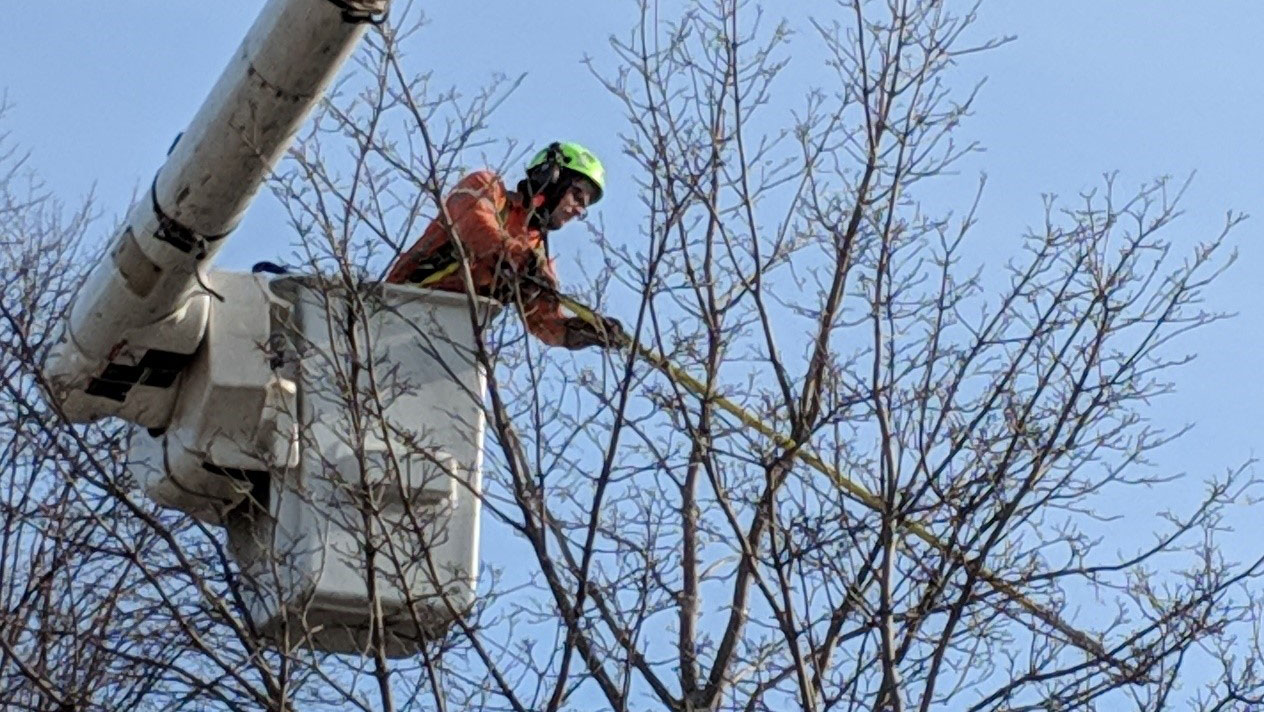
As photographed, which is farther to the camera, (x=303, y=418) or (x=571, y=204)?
(x=571, y=204)

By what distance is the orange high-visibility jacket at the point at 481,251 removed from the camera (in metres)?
6.51

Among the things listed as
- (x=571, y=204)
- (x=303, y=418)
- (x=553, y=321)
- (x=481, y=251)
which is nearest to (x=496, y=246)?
(x=481, y=251)

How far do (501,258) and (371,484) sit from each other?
86 cm

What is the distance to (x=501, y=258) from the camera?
6.39 metres

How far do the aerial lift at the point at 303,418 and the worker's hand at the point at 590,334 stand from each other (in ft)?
1.89

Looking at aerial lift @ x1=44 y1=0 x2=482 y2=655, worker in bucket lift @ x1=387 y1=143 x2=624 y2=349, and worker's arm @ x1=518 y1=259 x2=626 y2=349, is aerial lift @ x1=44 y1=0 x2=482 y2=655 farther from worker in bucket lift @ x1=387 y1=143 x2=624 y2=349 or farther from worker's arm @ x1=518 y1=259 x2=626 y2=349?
worker's arm @ x1=518 y1=259 x2=626 y2=349

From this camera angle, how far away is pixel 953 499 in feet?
21.5

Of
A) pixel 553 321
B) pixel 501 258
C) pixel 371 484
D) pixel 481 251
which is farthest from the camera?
pixel 553 321

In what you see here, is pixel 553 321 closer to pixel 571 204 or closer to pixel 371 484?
pixel 571 204

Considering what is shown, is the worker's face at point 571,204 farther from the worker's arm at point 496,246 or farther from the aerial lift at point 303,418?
the aerial lift at point 303,418

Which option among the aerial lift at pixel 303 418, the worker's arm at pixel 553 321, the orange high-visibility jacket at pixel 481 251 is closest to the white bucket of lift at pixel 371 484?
the aerial lift at pixel 303 418

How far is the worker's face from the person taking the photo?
24.5 ft

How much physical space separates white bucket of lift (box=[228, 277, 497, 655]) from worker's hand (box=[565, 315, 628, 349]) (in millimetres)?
618

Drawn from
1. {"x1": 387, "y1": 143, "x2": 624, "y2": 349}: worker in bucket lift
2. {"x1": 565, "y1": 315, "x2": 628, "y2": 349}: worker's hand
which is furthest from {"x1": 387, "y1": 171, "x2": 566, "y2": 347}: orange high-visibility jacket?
{"x1": 565, "y1": 315, "x2": 628, "y2": 349}: worker's hand
